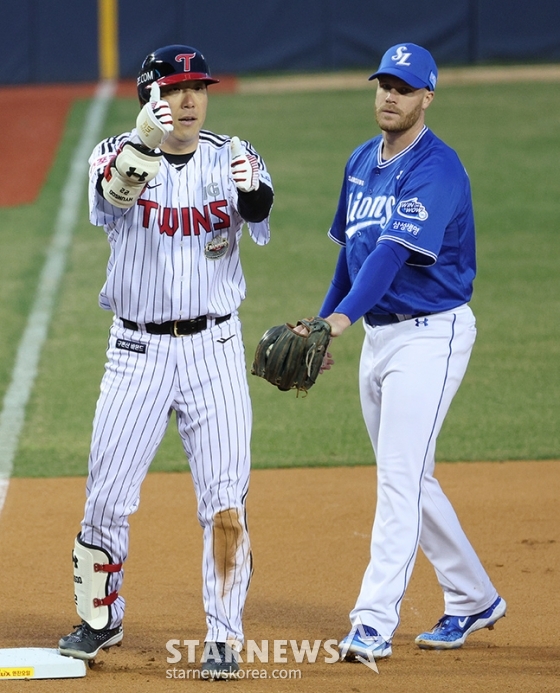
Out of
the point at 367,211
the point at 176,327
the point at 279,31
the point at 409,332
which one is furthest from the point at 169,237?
the point at 279,31

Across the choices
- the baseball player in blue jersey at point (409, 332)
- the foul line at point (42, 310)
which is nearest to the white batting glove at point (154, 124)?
the baseball player in blue jersey at point (409, 332)

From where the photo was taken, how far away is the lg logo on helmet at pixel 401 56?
407cm

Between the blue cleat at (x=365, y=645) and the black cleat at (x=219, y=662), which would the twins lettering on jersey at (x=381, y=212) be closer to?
the blue cleat at (x=365, y=645)

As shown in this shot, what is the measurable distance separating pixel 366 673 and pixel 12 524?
2.25 m

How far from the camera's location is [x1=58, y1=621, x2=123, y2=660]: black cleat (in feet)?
12.8

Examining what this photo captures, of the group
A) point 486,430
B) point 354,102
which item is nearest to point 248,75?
point 354,102

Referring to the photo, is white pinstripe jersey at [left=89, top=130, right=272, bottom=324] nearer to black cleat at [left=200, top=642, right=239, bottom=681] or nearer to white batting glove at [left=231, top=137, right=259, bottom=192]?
white batting glove at [left=231, top=137, right=259, bottom=192]

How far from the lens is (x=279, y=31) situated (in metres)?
20.4

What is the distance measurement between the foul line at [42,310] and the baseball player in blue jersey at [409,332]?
2485 mm

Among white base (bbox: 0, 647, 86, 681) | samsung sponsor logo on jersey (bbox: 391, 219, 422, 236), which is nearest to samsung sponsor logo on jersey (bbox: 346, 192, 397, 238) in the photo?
samsung sponsor logo on jersey (bbox: 391, 219, 422, 236)

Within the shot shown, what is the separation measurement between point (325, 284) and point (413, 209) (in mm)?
6397

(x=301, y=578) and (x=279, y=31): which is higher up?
(x=279, y=31)

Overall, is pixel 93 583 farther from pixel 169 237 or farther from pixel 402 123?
pixel 402 123

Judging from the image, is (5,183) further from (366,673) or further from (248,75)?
(366,673)
